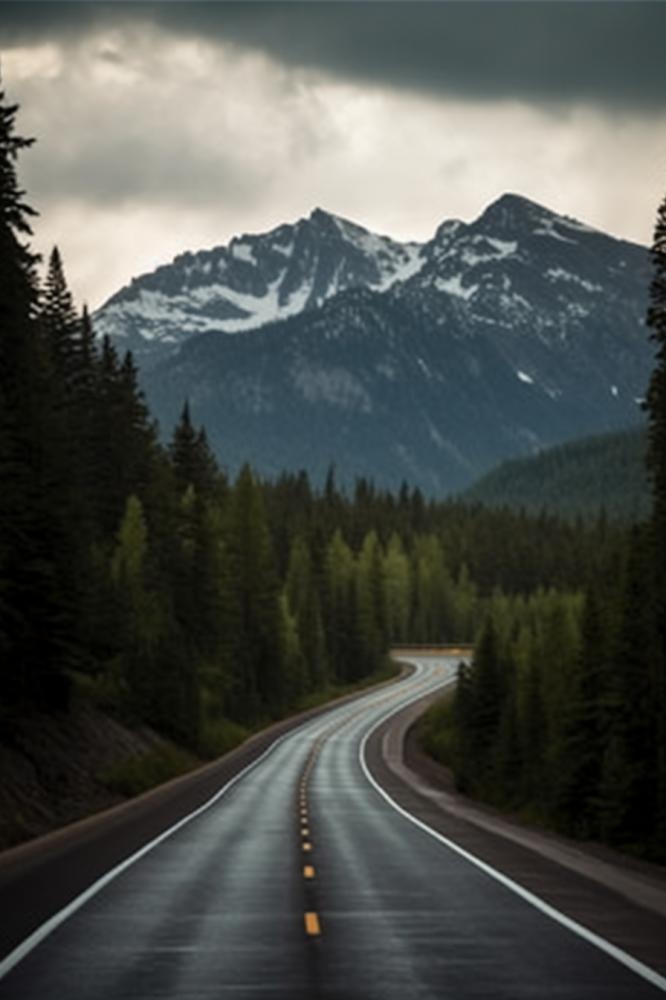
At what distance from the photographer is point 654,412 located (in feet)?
172

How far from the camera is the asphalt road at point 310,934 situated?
45.8ft

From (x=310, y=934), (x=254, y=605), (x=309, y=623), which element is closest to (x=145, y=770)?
(x=310, y=934)

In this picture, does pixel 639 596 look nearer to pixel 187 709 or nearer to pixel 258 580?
pixel 187 709

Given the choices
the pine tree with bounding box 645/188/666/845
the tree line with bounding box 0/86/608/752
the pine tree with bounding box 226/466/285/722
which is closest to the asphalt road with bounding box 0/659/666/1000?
the tree line with bounding box 0/86/608/752

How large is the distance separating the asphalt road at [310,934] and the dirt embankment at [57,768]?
3931mm

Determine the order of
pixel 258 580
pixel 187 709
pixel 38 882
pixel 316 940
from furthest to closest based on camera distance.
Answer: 1. pixel 258 580
2. pixel 187 709
3. pixel 38 882
4. pixel 316 940

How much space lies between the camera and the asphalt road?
14.0 m

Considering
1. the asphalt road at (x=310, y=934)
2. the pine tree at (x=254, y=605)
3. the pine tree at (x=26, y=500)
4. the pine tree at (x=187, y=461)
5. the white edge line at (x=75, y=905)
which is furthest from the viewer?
the pine tree at (x=187, y=461)

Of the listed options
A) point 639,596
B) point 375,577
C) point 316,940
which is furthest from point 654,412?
point 375,577

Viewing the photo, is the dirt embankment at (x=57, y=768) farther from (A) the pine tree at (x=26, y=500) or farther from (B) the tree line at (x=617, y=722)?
(B) the tree line at (x=617, y=722)

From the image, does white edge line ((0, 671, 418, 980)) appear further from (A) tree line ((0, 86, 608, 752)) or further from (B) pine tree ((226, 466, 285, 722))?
(B) pine tree ((226, 466, 285, 722))

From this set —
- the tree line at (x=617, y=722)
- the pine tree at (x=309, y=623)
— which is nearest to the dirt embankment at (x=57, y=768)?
the tree line at (x=617, y=722)

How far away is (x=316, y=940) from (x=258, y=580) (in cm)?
9537

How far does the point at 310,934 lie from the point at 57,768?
27.1 metres
